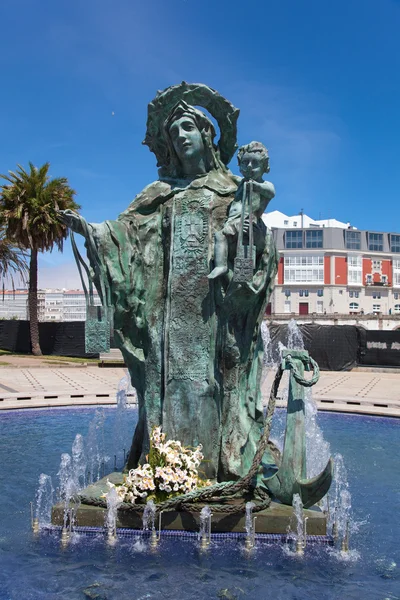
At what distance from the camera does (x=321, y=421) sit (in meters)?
11.2

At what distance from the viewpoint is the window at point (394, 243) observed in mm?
92688

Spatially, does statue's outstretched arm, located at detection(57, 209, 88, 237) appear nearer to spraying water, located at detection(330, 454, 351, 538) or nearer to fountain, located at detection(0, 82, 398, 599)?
fountain, located at detection(0, 82, 398, 599)

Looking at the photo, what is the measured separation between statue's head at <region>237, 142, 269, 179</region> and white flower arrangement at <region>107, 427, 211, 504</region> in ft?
7.40

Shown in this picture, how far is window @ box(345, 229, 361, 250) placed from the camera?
8956cm

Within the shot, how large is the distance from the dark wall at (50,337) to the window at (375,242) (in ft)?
227

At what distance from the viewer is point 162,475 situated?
4754mm

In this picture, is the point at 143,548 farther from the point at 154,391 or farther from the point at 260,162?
the point at 260,162

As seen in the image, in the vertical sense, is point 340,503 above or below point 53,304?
below

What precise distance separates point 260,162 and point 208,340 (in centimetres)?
156

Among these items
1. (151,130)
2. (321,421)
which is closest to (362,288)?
(321,421)

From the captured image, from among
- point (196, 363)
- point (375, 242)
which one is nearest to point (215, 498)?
point (196, 363)

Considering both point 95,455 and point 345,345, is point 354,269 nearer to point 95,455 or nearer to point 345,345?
point 345,345

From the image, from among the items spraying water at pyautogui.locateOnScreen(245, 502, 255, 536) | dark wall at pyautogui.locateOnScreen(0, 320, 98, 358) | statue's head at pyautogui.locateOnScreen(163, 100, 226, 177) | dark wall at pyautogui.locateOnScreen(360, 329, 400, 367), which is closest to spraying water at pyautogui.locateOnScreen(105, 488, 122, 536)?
spraying water at pyautogui.locateOnScreen(245, 502, 255, 536)

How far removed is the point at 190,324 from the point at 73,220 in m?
1.34
